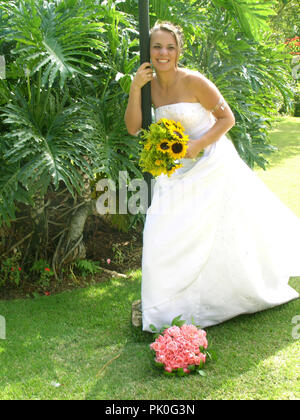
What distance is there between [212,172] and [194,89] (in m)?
0.54

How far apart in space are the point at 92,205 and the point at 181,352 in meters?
2.18

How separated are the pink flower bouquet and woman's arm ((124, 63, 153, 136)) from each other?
1321mm

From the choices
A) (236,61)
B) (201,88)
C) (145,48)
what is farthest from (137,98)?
(236,61)

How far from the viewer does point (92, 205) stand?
4.67 m

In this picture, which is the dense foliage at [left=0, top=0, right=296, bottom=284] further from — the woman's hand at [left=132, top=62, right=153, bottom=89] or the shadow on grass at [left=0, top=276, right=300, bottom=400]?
the shadow on grass at [left=0, top=276, right=300, bottom=400]

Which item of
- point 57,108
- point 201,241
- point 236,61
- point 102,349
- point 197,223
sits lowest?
point 102,349

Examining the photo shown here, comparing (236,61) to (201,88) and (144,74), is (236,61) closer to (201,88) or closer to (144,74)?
(201,88)

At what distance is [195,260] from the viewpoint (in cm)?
320

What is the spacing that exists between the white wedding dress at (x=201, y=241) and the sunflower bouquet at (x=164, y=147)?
0.75 feet

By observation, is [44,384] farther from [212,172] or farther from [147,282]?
[212,172]

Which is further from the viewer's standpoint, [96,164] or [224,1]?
[224,1]

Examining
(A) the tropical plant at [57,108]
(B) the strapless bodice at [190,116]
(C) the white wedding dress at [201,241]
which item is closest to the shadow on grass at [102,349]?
(C) the white wedding dress at [201,241]

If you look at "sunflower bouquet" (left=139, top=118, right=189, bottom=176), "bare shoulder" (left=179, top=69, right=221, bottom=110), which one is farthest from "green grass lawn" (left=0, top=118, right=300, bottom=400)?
"bare shoulder" (left=179, top=69, right=221, bottom=110)

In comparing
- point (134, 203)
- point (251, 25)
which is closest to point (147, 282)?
point (134, 203)
